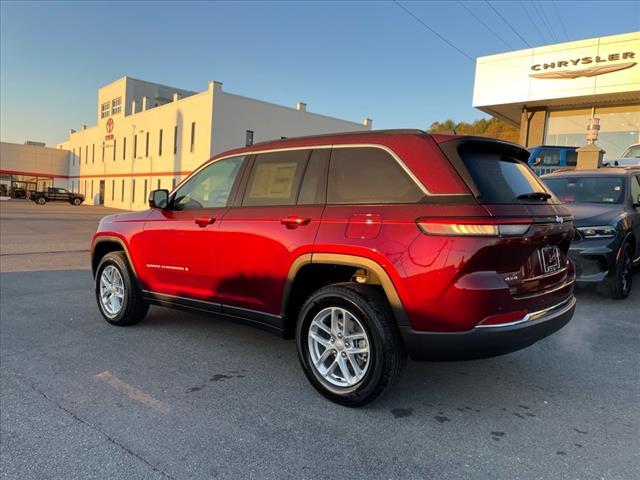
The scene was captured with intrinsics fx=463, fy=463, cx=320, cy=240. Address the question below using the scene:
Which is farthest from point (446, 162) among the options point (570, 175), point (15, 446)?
point (570, 175)

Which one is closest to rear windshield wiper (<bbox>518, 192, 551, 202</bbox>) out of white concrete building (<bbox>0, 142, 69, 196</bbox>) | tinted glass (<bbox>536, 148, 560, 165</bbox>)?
tinted glass (<bbox>536, 148, 560, 165</bbox>)

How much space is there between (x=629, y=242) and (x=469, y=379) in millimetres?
4188

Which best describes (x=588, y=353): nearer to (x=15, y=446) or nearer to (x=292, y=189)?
(x=292, y=189)

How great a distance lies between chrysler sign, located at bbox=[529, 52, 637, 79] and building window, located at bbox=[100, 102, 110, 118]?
1972 inches

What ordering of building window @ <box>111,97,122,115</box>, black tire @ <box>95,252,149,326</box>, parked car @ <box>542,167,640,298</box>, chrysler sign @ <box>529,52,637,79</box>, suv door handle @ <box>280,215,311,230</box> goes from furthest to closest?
building window @ <box>111,97,122,115</box>, chrysler sign @ <box>529,52,637,79</box>, parked car @ <box>542,167,640,298</box>, black tire @ <box>95,252,149,326</box>, suv door handle @ <box>280,215,311,230</box>

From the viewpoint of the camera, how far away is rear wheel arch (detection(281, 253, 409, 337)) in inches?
119

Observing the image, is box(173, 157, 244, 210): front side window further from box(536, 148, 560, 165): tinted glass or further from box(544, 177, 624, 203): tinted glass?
box(536, 148, 560, 165): tinted glass

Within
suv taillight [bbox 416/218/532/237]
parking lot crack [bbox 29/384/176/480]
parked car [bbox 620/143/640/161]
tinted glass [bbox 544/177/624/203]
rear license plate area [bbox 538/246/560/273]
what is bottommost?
parking lot crack [bbox 29/384/176/480]

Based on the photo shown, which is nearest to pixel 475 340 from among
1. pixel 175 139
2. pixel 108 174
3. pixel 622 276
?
pixel 622 276

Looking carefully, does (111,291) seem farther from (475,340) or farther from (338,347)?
(475,340)

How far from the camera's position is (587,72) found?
19859mm

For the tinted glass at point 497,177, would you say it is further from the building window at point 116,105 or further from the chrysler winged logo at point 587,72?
the building window at point 116,105

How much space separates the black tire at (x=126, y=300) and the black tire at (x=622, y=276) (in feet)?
19.3

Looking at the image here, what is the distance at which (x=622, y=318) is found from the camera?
5.50 meters
